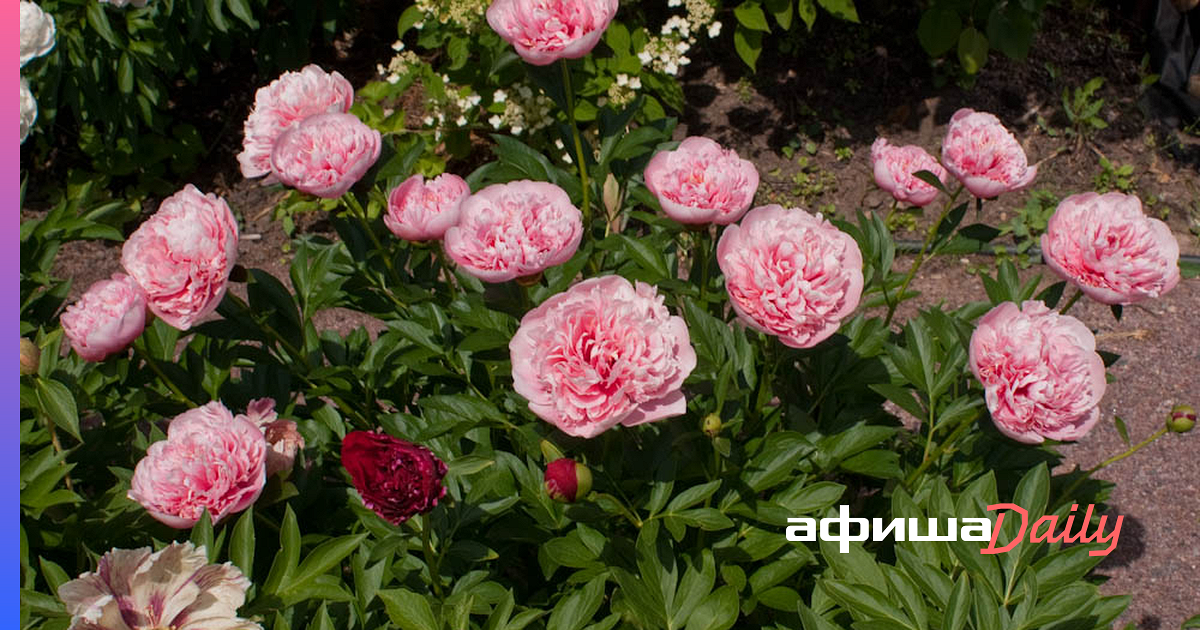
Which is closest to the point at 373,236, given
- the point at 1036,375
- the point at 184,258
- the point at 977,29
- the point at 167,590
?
the point at 184,258

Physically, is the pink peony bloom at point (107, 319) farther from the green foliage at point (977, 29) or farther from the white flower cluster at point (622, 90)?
the green foliage at point (977, 29)

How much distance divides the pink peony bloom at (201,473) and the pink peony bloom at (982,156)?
107 centimetres

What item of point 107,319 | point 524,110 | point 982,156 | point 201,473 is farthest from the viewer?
point 524,110

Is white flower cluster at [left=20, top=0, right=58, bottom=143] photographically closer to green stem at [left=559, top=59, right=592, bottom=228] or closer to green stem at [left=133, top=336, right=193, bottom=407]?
green stem at [left=133, top=336, right=193, bottom=407]

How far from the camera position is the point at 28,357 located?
4.69 feet

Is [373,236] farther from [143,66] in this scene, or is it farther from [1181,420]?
[143,66]

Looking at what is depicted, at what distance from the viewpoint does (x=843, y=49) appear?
3.72m

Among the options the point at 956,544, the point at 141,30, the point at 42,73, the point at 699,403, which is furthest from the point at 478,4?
the point at 956,544

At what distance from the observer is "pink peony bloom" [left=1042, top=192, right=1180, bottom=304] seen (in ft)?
4.50

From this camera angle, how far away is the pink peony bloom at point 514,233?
50.2 inches

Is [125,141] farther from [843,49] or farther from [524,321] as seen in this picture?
[524,321]

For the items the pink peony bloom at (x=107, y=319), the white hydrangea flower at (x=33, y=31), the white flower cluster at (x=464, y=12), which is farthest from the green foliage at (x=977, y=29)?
the pink peony bloom at (x=107, y=319)

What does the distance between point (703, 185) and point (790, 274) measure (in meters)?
0.23

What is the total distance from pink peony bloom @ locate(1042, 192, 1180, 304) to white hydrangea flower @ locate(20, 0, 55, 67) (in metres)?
1.75
